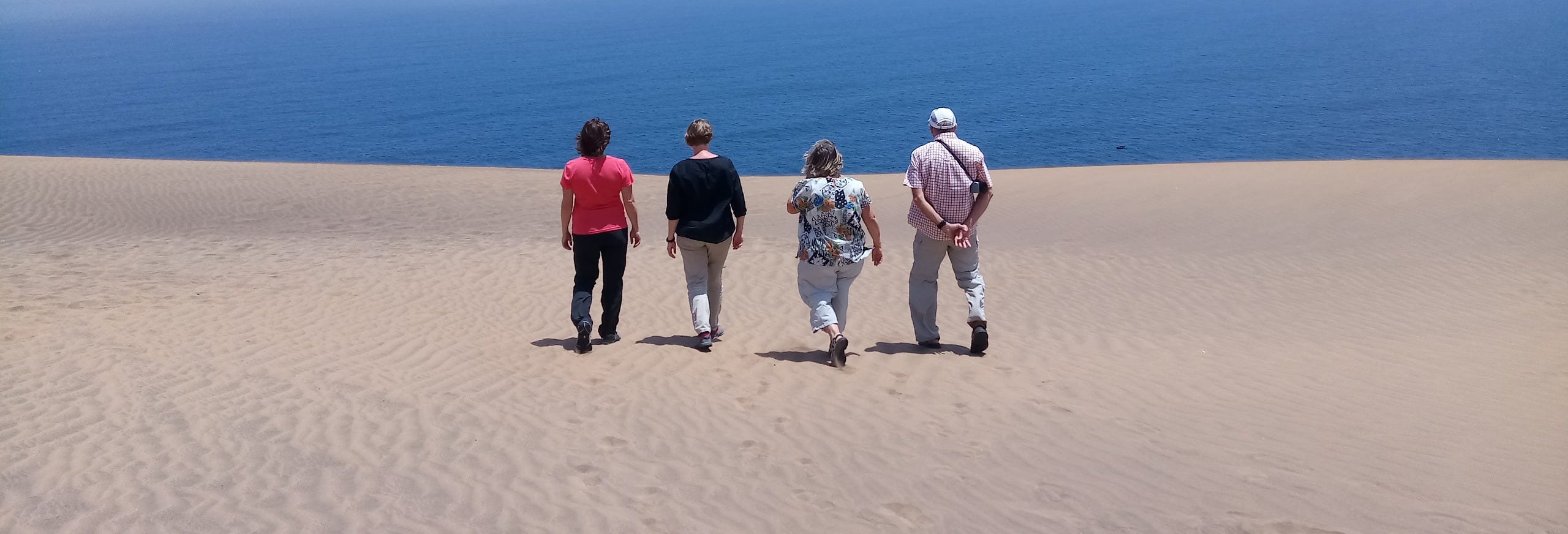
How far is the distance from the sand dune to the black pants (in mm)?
331

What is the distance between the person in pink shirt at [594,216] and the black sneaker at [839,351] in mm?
1324

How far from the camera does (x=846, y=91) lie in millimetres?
46750

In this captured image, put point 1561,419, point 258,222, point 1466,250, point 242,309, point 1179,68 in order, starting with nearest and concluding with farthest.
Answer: point 1561,419
point 242,309
point 1466,250
point 258,222
point 1179,68

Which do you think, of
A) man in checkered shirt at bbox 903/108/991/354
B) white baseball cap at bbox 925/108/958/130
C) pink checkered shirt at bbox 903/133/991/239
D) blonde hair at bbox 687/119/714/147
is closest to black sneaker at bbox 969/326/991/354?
man in checkered shirt at bbox 903/108/991/354

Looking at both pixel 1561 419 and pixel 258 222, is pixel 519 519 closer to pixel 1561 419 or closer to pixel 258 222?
pixel 1561 419

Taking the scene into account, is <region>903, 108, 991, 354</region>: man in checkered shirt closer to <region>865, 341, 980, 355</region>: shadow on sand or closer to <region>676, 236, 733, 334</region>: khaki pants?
<region>865, 341, 980, 355</region>: shadow on sand

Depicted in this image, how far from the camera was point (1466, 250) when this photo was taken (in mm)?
11125

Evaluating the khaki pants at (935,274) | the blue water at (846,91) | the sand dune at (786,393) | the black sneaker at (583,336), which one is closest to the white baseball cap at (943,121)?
the khaki pants at (935,274)

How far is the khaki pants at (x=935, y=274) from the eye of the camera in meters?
6.68

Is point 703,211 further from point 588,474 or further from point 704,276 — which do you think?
point 588,474

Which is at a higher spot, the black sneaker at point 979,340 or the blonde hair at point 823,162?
the blonde hair at point 823,162

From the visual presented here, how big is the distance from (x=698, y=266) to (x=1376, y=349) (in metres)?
4.53

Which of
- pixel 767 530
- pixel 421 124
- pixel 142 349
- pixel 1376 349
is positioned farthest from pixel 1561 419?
pixel 421 124

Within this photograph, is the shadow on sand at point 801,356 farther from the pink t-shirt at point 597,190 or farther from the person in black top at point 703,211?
the pink t-shirt at point 597,190
